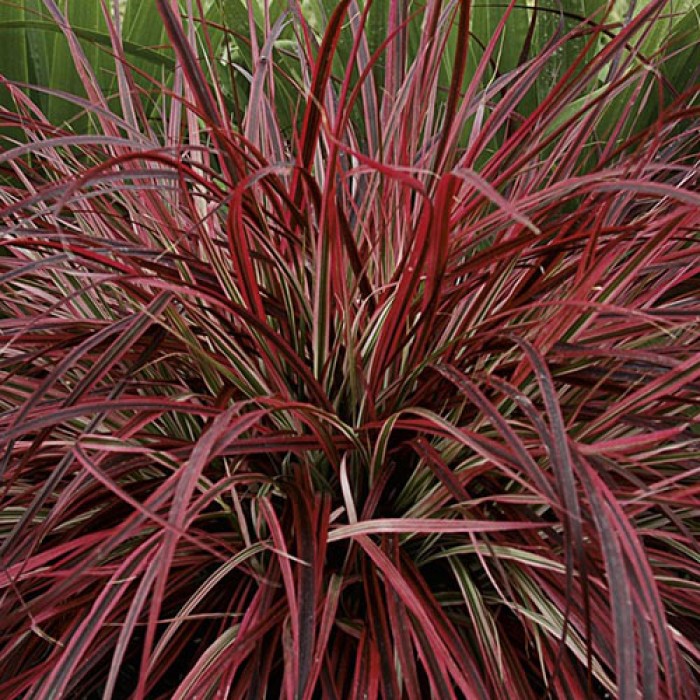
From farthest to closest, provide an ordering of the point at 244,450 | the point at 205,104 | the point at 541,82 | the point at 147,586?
the point at 541,82
the point at 205,104
the point at 244,450
the point at 147,586

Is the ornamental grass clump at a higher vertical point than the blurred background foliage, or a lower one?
lower

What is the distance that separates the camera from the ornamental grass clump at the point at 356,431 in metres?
0.54

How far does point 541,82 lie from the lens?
1072mm

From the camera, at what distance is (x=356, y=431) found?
64 cm

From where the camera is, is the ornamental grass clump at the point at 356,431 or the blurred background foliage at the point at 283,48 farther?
the blurred background foliage at the point at 283,48

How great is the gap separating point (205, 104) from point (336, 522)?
0.32 metres

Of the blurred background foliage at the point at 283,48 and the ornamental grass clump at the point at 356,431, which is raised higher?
the blurred background foliage at the point at 283,48

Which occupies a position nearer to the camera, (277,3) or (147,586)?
(147,586)

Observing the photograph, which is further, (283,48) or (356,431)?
(283,48)

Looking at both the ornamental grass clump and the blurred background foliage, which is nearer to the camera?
the ornamental grass clump

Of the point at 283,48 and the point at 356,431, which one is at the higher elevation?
the point at 283,48

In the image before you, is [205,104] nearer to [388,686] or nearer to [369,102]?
[369,102]

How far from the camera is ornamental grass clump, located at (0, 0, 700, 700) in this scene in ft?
1.76

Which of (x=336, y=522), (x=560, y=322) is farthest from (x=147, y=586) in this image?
(x=560, y=322)
